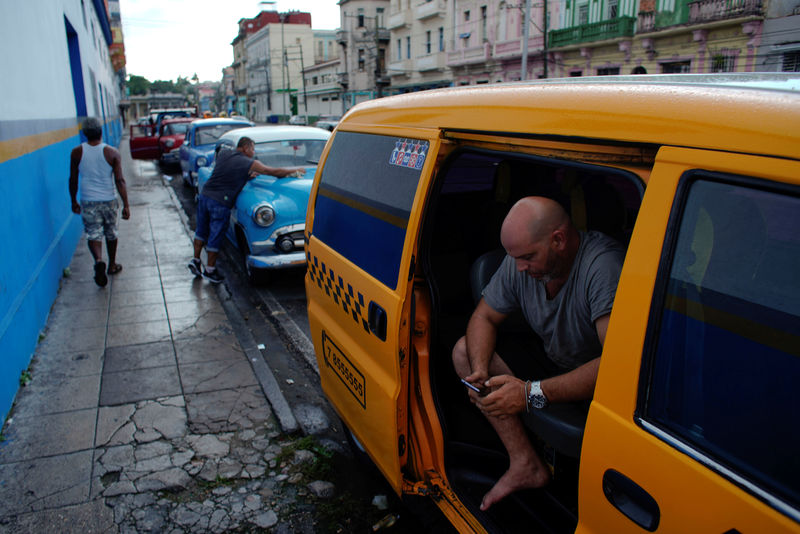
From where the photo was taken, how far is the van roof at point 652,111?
3.91ft

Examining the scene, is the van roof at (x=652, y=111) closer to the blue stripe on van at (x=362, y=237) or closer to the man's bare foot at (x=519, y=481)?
the blue stripe on van at (x=362, y=237)

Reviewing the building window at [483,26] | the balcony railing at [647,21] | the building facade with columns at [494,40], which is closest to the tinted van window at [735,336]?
the balcony railing at [647,21]

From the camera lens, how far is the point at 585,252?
2098mm

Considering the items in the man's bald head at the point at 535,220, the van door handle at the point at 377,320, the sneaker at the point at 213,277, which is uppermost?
the man's bald head at the point at 535,220

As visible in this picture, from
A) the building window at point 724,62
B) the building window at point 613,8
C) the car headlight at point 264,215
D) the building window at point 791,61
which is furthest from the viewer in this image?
the building window at point 613,8

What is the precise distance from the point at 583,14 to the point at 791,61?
1765 centimetres

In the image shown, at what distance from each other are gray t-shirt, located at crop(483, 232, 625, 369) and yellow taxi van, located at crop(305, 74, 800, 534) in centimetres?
27

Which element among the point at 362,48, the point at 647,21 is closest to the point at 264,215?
the point at 647,21

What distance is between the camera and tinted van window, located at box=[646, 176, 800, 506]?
116 centimetres

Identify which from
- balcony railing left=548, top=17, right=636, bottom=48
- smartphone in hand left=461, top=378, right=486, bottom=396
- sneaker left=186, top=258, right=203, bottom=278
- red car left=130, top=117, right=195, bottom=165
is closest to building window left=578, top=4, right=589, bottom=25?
balcony railing left=548, top=17, right=636, bottom=48

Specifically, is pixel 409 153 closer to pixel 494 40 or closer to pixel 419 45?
pixel 494 40

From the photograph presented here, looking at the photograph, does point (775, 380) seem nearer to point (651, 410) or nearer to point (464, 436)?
point (651, 410)

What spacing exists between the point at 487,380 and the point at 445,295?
0.93 metres

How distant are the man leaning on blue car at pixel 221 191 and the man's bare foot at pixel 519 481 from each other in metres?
5.32
